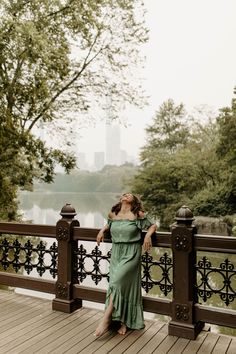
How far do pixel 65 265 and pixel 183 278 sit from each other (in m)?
1.39

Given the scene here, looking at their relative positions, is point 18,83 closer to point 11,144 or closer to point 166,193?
point 11,144

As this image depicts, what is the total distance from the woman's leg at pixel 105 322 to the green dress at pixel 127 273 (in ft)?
0.13

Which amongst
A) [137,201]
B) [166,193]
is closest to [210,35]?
[166,193]

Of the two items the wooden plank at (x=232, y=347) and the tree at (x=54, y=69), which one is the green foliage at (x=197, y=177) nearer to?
the tree at (x=54, y=69)

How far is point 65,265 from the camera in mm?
4320

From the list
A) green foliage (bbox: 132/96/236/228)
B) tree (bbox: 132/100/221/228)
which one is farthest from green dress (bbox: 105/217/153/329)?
tree (bbox: 132/100/221/228)

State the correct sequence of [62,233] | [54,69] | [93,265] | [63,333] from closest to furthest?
[63,333]
[93,265]
[62,233]
[54,69]

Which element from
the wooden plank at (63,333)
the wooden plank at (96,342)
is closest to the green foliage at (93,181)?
the wooden plank at (63,333)

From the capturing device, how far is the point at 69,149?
482 inches

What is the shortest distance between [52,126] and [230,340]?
10558mm

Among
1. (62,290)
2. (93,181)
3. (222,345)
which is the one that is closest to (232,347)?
(222,345)

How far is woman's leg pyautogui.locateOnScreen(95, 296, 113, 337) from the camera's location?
3564 mm

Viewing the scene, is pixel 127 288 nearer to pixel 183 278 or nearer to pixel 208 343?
pixel 183 278

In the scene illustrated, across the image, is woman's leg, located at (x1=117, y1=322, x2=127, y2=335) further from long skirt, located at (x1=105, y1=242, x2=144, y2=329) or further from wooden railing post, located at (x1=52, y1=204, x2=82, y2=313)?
wooden railing post, located at (x1=52, y1=204, x2=82, y2=313)
